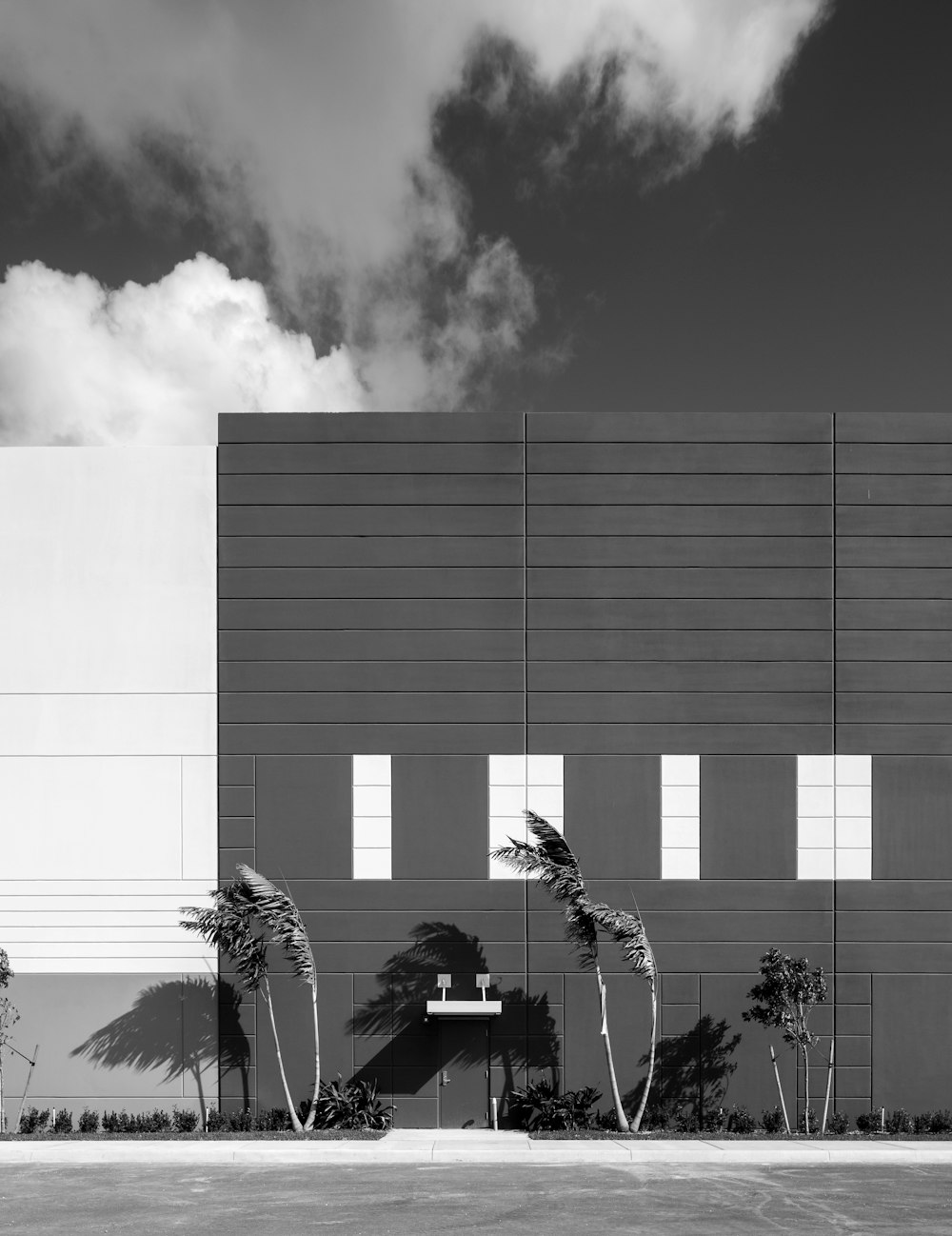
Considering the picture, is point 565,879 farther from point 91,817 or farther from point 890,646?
point 91,817

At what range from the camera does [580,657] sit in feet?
61.5

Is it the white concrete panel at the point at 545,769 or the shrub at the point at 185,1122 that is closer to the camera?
the shrub at the point at 185,1122

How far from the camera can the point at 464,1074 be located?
58.8 ft

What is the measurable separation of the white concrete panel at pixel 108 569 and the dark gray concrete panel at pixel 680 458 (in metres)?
7.22

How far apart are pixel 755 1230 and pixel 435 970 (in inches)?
304

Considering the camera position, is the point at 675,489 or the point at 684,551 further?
→ the point at 675,489

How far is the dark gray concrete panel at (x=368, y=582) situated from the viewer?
742 inches

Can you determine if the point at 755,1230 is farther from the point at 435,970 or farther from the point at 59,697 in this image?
the point at 59,697

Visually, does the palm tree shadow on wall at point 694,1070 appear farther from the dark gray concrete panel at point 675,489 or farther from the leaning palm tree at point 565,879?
the dark gray concrete panel at point 675,489

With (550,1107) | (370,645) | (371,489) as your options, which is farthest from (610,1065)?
(371,489)

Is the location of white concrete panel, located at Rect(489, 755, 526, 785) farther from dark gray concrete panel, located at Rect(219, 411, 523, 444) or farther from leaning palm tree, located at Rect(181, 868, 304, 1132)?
dark gray concrete panel, located at Rect(219, 411, 523, 444)

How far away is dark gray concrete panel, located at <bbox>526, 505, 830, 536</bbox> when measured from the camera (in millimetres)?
18953

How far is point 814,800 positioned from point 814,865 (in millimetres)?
1281

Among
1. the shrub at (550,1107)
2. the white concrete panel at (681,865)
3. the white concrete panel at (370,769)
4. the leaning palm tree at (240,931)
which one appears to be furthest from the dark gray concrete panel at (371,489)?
the shrub at (550,1107)
